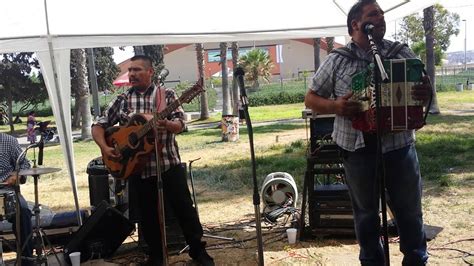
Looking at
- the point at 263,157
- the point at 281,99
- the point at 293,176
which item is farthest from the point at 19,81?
the point at 293,176

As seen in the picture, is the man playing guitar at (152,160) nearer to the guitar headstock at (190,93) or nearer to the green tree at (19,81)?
the guitar headstock at (190,93)

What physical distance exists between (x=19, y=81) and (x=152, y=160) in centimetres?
2723

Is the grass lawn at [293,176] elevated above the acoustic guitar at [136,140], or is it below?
below

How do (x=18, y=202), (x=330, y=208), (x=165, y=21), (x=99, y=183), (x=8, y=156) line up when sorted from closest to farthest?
(x=18, y=202), (x=8, y=156), (x=330, y=208), (x=165, y=21), (x=99, y=183)

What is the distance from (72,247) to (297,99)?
30.1 meters

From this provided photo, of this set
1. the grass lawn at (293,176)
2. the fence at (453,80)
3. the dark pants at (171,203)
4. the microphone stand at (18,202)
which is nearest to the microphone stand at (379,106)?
the grass lawn at (293,176)

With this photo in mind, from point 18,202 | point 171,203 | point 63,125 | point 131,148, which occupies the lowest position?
point 171,203

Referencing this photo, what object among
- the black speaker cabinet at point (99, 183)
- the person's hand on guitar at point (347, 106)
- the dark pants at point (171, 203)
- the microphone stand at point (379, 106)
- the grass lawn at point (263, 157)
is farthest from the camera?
the grass lawn at point (263, 157)

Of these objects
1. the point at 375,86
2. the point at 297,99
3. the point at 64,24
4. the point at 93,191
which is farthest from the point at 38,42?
the point at 297,99

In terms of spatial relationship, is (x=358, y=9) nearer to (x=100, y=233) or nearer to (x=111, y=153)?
(x=111, y=153)

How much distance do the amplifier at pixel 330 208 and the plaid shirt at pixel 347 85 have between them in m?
2.13

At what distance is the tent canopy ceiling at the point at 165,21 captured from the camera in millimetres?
5234

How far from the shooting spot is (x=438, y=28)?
162 feet

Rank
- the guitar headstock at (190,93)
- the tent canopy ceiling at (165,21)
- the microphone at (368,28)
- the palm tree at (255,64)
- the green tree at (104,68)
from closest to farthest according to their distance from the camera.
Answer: the microphone at (368,28), the guitar headstock at (190,93), the tent canopy ceiling at (165,21), the green tree at (104,68), the palm tree at (255,64)
